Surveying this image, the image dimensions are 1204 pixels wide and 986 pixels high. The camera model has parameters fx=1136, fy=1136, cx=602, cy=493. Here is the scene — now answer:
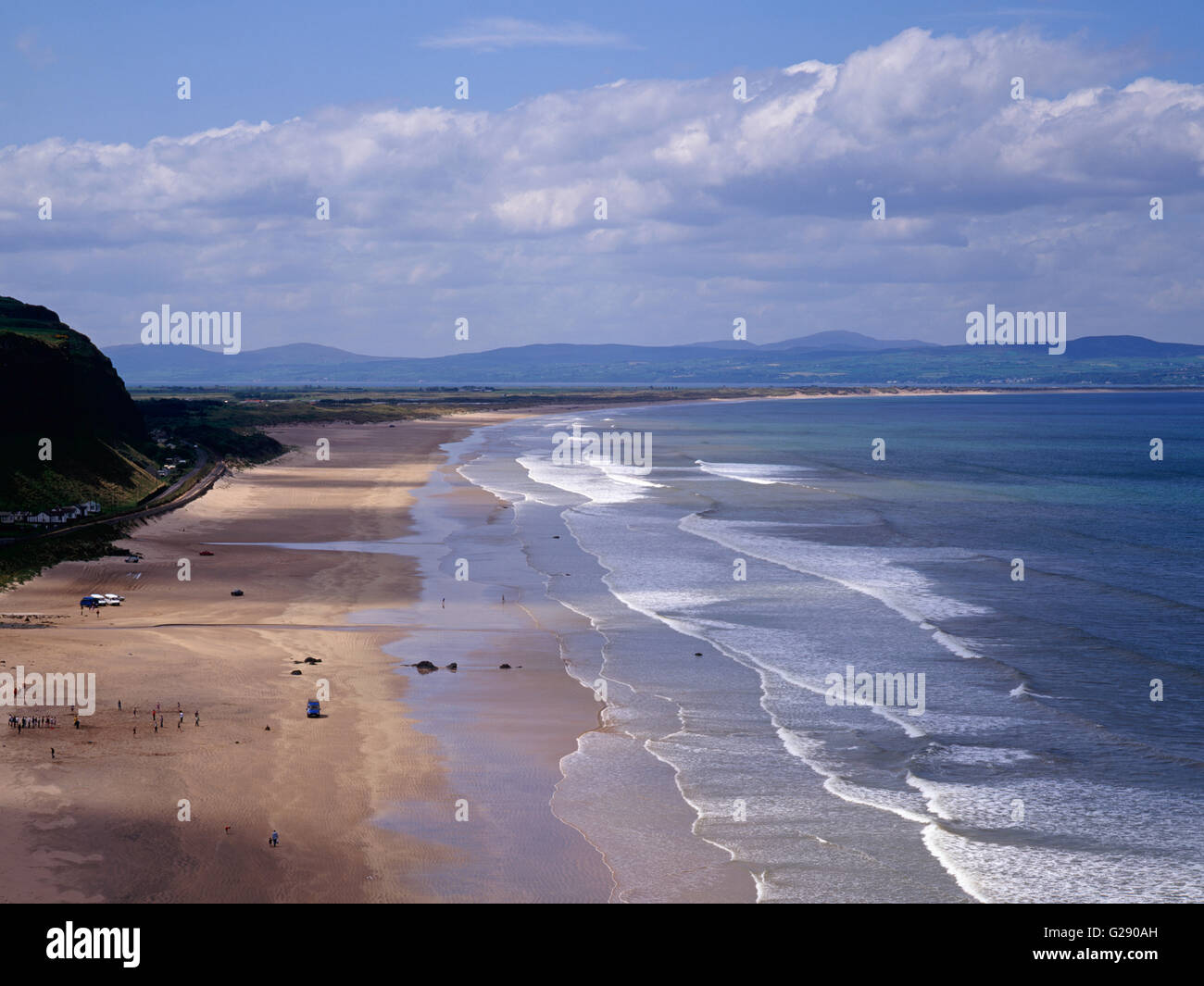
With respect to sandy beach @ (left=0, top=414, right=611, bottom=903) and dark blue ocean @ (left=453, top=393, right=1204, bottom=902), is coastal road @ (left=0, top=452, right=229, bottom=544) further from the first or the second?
dark blue ocean @ (left=453, top=393, right=1204, bottom=902)

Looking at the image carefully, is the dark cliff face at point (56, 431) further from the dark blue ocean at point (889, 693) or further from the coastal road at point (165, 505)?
the dark blue ocean at point (889, 693)

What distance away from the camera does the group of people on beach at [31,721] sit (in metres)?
25.2

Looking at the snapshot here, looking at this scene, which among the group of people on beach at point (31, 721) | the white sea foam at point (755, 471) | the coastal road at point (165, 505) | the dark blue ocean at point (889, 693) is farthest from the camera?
the white sea foam at point (755, 471)

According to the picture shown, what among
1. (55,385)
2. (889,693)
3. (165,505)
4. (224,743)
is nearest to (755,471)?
(165,505)

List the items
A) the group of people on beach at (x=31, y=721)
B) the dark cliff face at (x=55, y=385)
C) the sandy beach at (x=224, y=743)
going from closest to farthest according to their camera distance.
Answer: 1. the sandy beach at (x=224, y=743)
2. the group of people on beach at (x=31, y=721)
3. the dark cliff face at (x=55, y=385)

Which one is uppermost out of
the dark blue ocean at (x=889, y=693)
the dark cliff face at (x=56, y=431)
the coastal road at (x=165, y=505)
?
the dark cliff face at (x=56, y=431)

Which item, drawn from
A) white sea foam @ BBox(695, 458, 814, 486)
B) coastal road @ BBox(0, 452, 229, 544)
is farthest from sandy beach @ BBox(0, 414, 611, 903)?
white sea foam @ BBox(695, 458, 814, 486)

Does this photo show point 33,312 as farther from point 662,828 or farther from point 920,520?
point 662,828

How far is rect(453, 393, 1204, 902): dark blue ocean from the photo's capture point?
19.8 m

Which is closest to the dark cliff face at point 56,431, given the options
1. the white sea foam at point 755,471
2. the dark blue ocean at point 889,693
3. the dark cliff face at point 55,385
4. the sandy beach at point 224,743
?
the dark cliff face at point 55,385

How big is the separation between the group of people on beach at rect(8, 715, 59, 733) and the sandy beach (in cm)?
26

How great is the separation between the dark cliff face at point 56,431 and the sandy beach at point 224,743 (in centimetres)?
1268

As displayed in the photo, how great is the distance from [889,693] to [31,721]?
67.8 feet

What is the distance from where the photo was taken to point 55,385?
65562 millimetres
